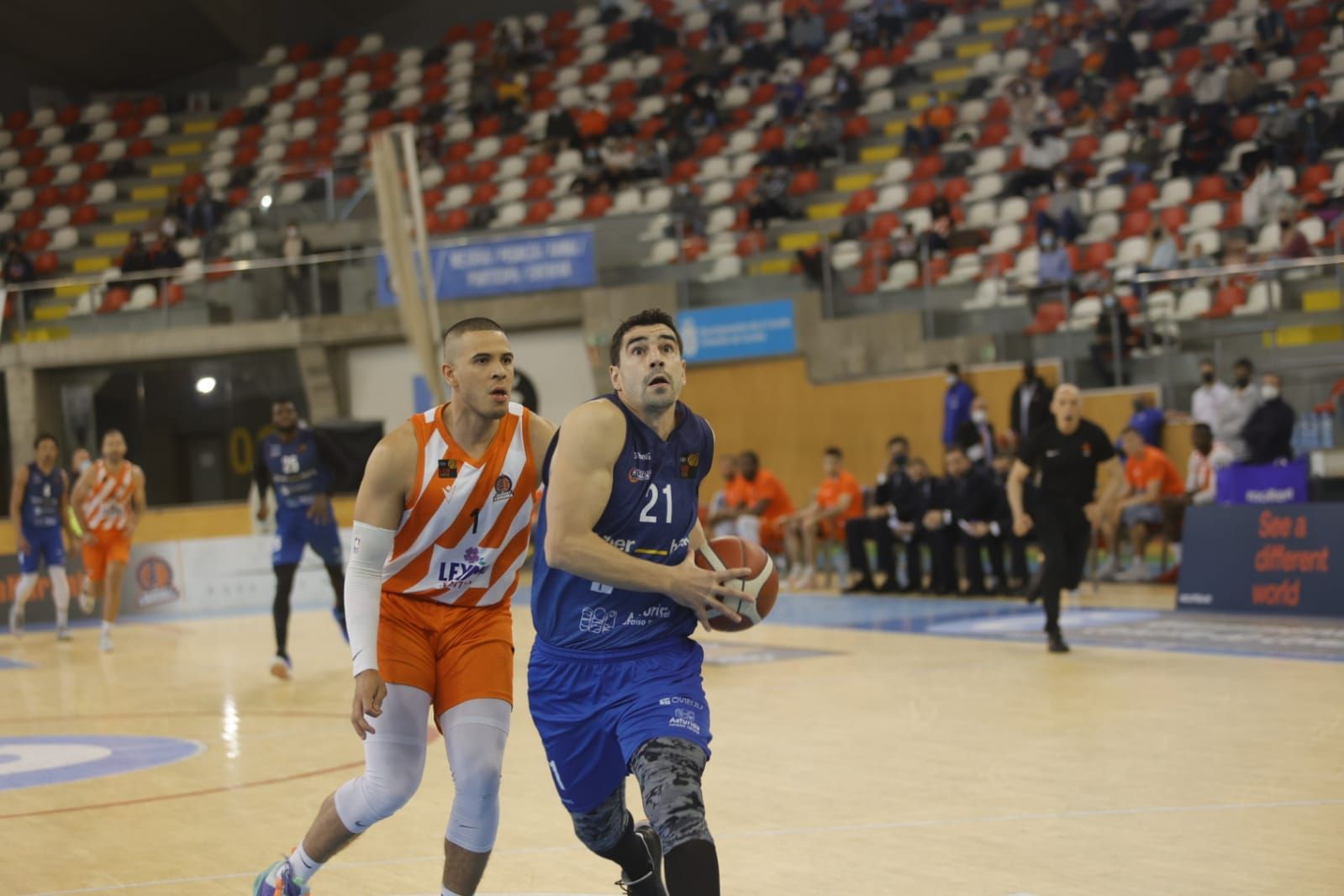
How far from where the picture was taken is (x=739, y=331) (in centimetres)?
2275

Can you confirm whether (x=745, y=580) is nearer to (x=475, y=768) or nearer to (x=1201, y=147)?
(x=475, y=768)

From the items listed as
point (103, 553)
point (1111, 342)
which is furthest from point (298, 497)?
point (1111, 342)

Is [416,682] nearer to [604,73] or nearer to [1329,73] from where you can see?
[1329,73]

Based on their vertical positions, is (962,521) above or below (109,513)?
below

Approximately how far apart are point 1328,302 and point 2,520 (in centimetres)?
1860

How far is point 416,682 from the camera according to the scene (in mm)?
5098

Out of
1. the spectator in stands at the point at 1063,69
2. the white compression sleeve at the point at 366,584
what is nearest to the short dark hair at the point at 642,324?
the white compression sleeve at the point at 366,584

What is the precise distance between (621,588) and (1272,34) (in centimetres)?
2117

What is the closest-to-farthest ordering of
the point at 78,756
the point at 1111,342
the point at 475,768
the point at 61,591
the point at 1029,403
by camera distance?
the point at 475,768
the point at 78,756
the point at 61,591
the point at 1029,403
the point at 1111,342

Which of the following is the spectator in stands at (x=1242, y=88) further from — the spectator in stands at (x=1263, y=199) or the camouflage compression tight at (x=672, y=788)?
the camouflage compression tight at (x=672, y=788)

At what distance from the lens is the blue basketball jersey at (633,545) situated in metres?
4.62

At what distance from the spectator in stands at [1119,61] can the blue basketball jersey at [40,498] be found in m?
15.5

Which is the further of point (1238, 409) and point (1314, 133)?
point (1314, 133)

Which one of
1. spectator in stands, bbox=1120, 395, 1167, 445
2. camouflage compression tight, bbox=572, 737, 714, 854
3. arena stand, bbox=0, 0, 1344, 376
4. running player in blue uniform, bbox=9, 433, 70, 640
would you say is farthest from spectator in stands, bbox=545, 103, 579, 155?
camouflage compression tight, bbox=572, 737, 714, 854
